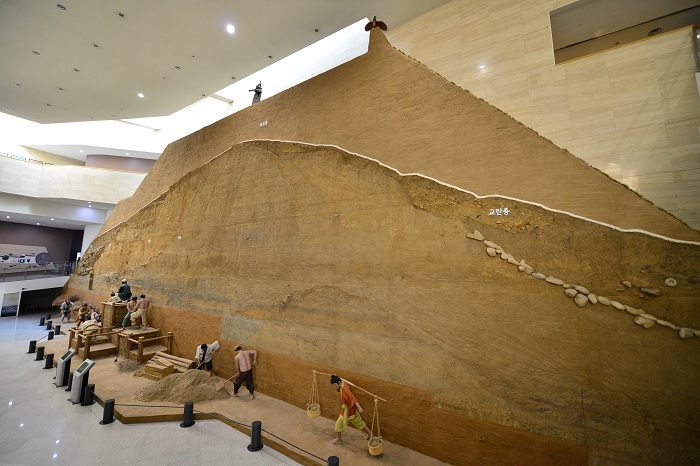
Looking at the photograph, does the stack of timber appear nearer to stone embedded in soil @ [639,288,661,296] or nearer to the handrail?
stone embedded in soil @ [639,288,661,296]

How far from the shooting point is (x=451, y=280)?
14.3 ft

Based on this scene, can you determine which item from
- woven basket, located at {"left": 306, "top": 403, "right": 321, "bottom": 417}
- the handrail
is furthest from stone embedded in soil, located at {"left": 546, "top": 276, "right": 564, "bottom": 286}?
woven basket, located at {"left": 306, "top": 403, "right": 321, "bottom": 417}

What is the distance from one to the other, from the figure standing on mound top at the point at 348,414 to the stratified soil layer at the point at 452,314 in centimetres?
37

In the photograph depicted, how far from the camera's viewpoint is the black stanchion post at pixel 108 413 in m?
4.96

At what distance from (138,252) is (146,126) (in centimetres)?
1154

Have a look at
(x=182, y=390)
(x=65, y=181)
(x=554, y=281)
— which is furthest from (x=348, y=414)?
(x=65, y=181)

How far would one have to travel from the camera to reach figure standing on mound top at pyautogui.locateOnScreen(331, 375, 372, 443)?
14.4 ft

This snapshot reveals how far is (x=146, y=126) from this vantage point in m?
18.1

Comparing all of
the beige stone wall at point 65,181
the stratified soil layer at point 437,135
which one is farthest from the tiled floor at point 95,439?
the beige stone wall at point 65,181

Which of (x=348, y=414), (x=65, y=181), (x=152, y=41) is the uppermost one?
(x=152, y=41)

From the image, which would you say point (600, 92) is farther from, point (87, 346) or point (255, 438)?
point (87, 346)

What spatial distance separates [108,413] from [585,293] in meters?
6.95

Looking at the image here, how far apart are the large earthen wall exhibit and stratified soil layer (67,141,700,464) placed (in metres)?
0.02

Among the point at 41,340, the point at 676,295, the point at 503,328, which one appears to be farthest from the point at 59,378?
the point at 676,295
